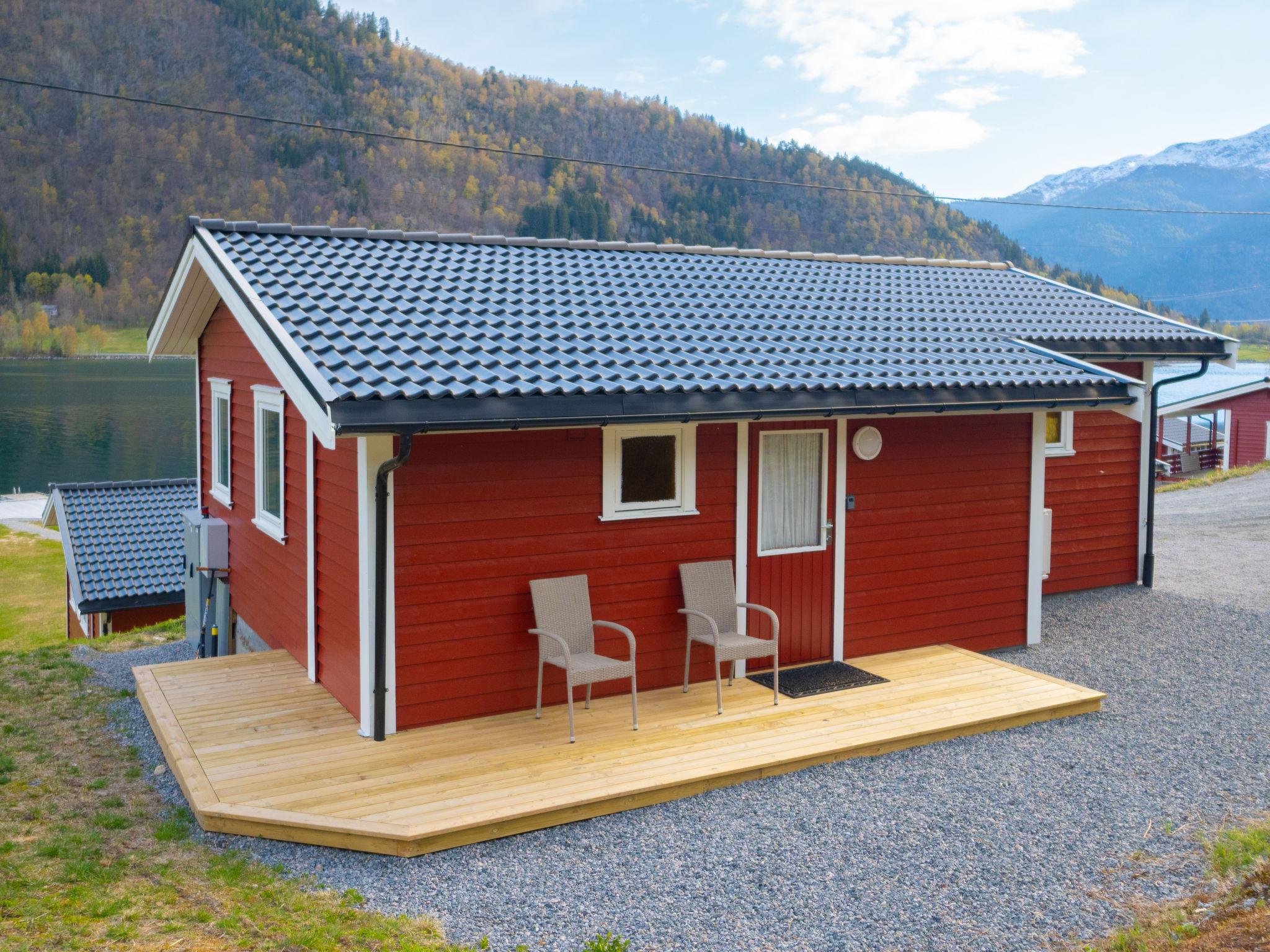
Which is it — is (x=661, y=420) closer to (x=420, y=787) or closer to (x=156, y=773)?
(x=420, y=787)

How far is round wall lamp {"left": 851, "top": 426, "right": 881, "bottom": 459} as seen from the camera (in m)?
6.91

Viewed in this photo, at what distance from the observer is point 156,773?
547cm

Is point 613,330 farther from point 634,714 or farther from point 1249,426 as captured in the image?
point 1249,426

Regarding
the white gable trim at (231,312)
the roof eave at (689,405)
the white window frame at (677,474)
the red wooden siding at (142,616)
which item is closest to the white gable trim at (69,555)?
the red wooden siding at (142,616)

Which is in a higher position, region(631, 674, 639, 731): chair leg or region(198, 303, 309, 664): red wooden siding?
region(198, 303, 309, 664): red wooden siding

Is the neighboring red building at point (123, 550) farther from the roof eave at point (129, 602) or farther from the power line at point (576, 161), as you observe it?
the power line at point (576, 161)

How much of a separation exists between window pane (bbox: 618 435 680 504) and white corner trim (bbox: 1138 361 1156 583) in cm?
592

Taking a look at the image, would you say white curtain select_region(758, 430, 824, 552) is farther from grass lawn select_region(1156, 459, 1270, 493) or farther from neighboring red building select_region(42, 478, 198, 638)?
grass lawn select_region(1156, 459, 1270, 493)

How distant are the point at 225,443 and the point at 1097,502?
27.1ft

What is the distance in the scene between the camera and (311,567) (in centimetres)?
659

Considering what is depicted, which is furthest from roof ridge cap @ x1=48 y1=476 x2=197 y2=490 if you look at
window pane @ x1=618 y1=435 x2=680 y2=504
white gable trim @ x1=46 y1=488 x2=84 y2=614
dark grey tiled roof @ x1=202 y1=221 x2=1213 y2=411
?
window pane @ x1=618 y1=435 x2=680 y2=504

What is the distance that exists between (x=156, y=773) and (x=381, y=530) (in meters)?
1.81

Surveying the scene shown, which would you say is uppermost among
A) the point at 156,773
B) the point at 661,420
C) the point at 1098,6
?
the point at 1098,6

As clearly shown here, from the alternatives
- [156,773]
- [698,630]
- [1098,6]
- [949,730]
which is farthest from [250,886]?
[1098,6]
